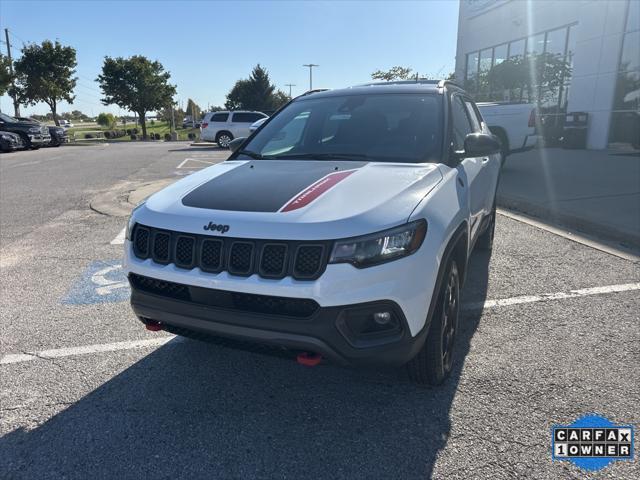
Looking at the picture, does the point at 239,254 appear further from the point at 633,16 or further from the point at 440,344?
the point at 633,16

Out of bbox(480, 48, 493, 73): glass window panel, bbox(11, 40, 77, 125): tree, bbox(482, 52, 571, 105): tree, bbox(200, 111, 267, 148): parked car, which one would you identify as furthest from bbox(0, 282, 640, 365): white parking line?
bbox(11, 40, 77, 125): tree

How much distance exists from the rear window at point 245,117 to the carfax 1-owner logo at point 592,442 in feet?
76.1

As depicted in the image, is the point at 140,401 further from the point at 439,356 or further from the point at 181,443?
the point at 439,356

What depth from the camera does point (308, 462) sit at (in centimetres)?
216

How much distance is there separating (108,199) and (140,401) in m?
6.94

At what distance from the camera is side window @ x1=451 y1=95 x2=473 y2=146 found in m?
3.29

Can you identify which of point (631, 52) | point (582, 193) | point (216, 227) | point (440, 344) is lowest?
point (440, 344)

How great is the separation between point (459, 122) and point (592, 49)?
16.9 meters

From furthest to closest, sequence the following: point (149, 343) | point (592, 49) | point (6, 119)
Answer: point (6, 119)
point (592, 49)
point (149, 343)

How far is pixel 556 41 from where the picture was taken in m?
18.7

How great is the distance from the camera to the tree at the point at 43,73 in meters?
41.8

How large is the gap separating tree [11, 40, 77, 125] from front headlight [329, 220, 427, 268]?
48400 mm

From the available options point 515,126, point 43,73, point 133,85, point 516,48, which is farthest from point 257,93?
point 515,126

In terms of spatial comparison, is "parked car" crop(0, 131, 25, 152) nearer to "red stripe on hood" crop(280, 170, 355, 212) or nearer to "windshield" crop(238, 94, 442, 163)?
"windshield" crop(238, 94, 442, 163)
